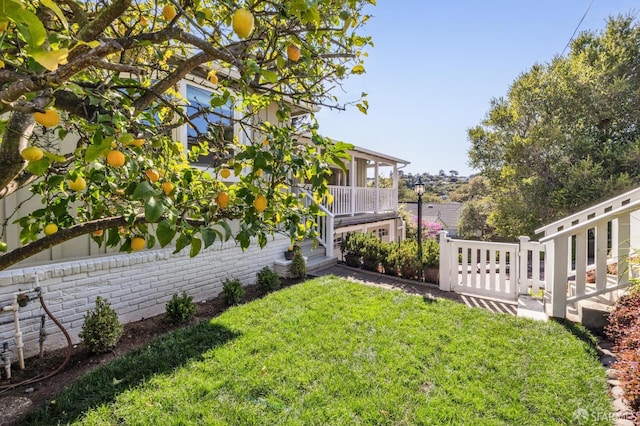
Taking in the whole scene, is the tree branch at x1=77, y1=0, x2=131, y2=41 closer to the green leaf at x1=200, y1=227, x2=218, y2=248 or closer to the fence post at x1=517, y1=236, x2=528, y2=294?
the green leaf at x1=200, y1=227, x2=218, y2=248

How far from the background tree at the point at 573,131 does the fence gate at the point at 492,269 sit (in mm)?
6799

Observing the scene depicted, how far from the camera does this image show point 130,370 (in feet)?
9.50

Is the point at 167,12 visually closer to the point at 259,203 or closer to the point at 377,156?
the point at 259,203

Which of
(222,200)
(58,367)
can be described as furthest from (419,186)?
(58,367)

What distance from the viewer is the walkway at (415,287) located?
4.66 meters

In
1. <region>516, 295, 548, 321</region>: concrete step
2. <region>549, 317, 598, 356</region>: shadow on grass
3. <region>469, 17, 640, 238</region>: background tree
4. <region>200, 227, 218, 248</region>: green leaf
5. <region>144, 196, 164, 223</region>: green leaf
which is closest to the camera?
<region>144, 196, 164, 223</region>: green leaf

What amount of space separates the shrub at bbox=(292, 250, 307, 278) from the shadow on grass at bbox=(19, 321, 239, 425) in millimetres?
2411

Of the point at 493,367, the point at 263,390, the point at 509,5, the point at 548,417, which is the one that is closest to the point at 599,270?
the point at 493,367

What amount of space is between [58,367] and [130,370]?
36.9 inches

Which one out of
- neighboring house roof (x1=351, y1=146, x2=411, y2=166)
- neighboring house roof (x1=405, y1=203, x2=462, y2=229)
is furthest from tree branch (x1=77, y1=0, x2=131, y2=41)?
neighboring house roof (x1=405, y1=203, x2=462, y2=229)

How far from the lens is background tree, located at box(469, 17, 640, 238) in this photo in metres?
9.56

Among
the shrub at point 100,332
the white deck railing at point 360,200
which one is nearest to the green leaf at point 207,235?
the shrub at point 100,332

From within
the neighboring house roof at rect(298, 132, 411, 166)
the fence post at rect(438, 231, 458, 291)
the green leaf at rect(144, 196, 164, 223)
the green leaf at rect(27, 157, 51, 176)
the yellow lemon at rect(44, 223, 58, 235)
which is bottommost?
the fence post at rect(438, 231, 458, 291)

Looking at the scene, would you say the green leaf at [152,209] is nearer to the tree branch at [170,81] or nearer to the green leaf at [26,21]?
the green leaf at [26,21]
